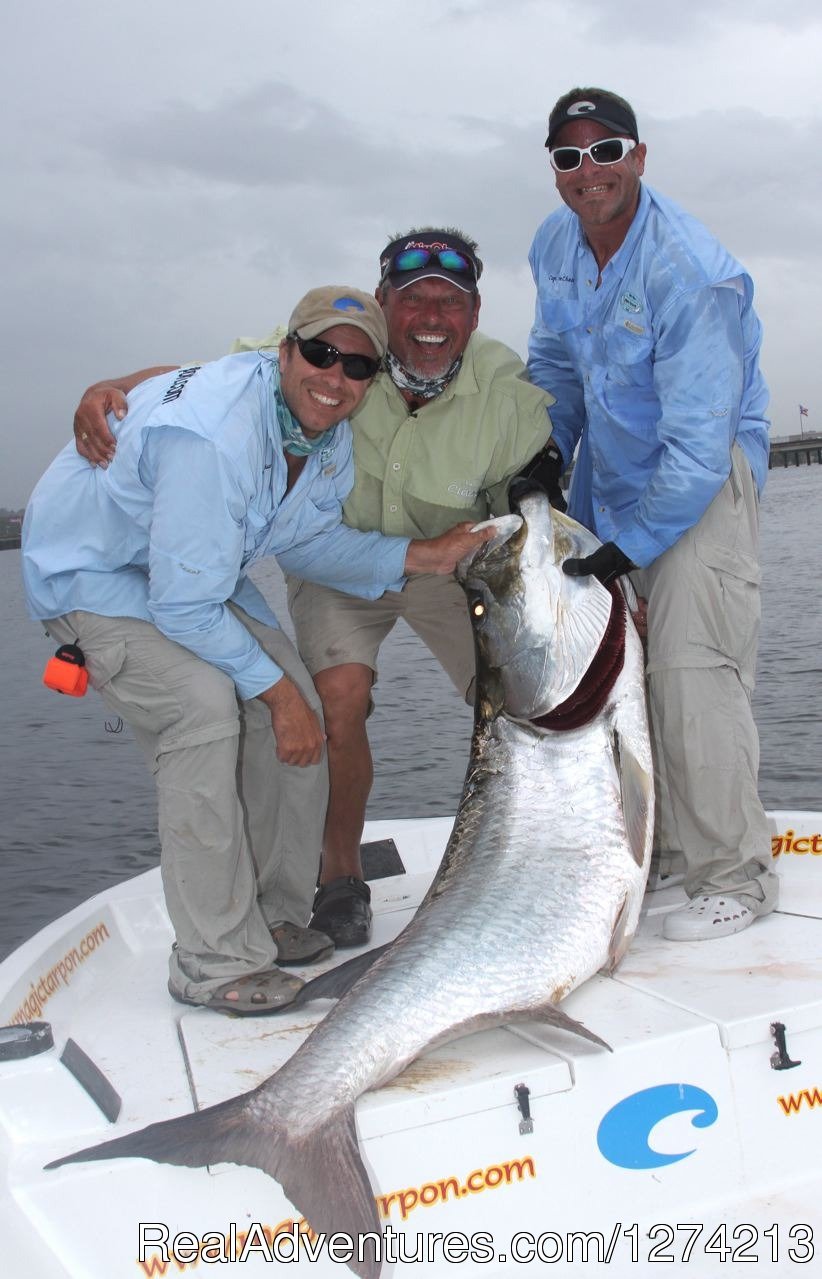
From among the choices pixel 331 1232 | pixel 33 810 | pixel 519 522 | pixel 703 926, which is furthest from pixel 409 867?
pixel 33 810

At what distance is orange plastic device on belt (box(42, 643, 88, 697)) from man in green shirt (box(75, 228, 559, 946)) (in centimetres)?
110

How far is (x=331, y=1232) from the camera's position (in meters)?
2.70

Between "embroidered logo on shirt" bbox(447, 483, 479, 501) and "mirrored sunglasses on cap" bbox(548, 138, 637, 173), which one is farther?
"embroidered logo on shirt" bbox(447, 483, 479, 501)

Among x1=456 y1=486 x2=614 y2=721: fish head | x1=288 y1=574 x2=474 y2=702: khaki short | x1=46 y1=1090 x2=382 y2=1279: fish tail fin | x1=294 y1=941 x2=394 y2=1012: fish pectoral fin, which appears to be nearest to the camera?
x1=46 y1=1090 x2=382 y2=1279: fish tail fin

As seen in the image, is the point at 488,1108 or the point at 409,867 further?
the point at 409,867

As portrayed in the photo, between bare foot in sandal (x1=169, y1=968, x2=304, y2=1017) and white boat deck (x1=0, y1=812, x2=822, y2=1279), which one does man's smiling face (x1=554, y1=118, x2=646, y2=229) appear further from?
bare foot in sandal (x1=169, y1=968, x2=304, y2=1017)

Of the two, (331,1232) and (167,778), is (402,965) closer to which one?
(331,1232)

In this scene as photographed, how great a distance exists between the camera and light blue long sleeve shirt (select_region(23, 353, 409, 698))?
3.72 meters

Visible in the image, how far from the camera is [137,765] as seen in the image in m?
15.2

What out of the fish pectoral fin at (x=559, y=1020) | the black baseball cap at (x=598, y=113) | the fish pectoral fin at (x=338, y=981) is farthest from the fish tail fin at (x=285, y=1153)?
the black baseball cap at (x=598, y=113)

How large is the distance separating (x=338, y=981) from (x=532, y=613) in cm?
132

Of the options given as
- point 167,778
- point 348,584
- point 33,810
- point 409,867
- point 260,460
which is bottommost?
point 33,810

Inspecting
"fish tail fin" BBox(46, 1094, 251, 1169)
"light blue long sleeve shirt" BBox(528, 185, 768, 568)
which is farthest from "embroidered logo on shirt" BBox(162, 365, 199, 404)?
"fish tail fin" BBox(46, 1094, 251, 1169)

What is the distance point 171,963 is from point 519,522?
6.33 feet
